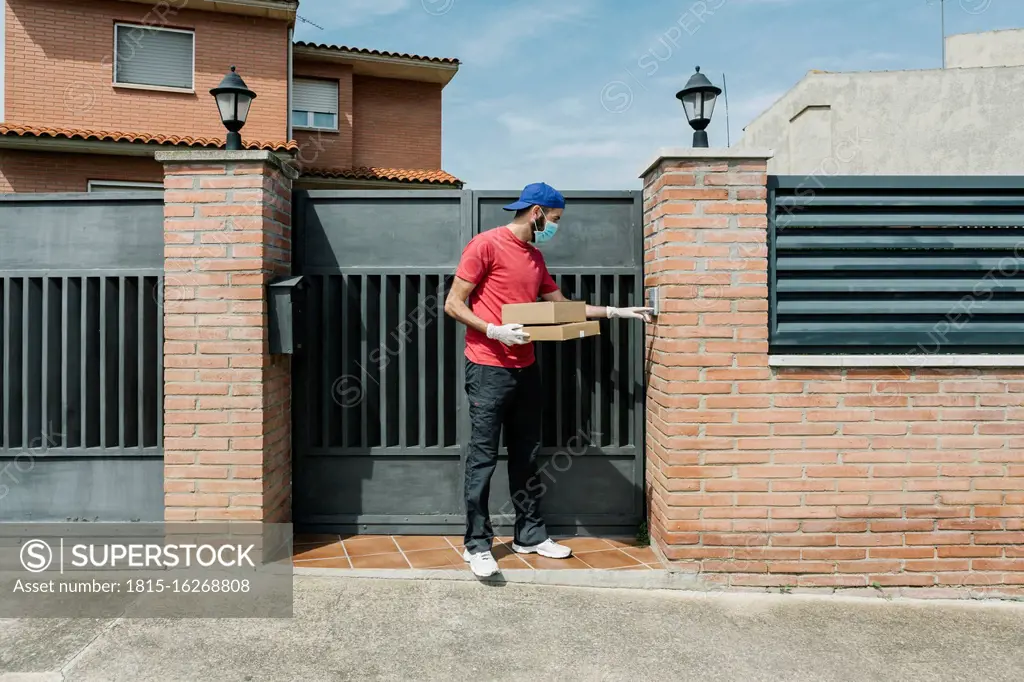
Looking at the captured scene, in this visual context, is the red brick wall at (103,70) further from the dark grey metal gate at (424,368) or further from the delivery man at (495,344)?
the delivery man at (495,344)

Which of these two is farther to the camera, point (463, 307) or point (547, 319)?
point (463, 307)

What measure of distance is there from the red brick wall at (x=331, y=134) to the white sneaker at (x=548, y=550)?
1383 cm

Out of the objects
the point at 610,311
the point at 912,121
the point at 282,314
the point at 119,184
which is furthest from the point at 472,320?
the point at 912,121

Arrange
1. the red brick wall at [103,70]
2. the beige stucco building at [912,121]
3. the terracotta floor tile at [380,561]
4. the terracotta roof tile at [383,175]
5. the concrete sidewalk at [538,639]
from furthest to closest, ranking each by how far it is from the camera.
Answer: the terracotta roof tile at [383,175]
the beige stucco building at [912,121]
the red brick wall at [103,70]
the terracotta floor tile at [380,561]
the concrete sidewalk at [538,639]

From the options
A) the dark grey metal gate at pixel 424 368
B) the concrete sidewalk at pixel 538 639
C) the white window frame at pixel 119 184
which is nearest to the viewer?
the concrete sidewalk at pixel 538 639

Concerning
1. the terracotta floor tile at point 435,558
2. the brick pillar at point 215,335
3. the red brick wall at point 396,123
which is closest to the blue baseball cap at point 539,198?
the brick pillar at point 215,335

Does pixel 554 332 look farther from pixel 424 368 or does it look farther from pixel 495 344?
pixel 424 368

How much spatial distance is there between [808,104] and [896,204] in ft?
41.9

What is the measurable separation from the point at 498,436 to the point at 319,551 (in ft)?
4.60

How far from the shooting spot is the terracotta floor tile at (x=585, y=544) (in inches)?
172

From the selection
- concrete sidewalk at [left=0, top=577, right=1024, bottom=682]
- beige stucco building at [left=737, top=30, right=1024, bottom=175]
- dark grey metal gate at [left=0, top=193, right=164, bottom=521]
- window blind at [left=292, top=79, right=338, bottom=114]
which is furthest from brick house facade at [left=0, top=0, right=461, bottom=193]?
concrete sidewalk at [left=0, top=577, right=1024, bottom=682]

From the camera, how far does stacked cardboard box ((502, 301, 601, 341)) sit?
12.2 ft

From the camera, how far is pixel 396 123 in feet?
58.0

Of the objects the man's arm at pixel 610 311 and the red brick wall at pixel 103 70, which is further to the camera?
the red brick wall at pixel 103 70
